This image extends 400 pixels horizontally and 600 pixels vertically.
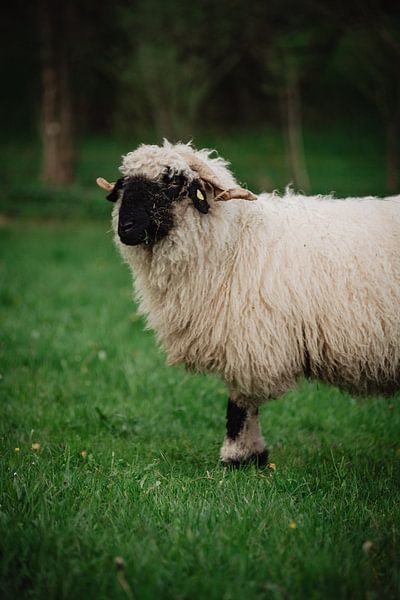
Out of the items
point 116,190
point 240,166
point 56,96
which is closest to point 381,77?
point 56,96

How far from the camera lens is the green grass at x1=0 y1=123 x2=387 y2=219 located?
17.5m

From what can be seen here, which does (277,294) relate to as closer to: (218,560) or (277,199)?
(277,199)

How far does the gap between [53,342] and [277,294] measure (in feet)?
10.7

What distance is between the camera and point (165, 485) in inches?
136

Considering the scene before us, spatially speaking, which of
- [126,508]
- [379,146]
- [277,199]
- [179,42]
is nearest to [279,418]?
[277,199]

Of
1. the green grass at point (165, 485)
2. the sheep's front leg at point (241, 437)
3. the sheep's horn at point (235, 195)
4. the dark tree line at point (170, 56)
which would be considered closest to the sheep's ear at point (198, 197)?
the sheep's horn at point (235, 195)

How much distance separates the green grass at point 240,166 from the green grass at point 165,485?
11.2m

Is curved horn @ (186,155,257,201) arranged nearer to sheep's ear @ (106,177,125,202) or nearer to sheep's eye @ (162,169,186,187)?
sheep's eye @ (162,169,186,187)

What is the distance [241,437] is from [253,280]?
1.06 meters

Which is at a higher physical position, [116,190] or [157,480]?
[116,190]

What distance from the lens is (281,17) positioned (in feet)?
28.8

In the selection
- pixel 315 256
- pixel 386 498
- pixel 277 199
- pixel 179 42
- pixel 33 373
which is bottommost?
pixel 386 498

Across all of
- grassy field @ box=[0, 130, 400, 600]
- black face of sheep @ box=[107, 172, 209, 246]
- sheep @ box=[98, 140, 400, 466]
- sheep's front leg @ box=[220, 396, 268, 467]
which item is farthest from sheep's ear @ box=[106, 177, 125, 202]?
grassy field @ box=[0, 130, 400, 600]

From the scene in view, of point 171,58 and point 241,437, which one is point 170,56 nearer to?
point 171,58
